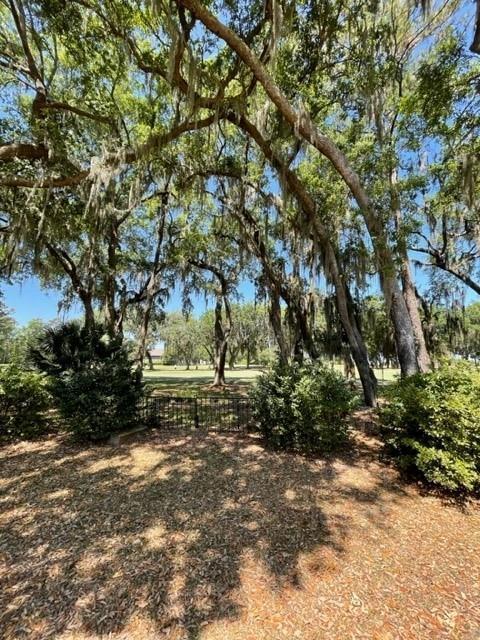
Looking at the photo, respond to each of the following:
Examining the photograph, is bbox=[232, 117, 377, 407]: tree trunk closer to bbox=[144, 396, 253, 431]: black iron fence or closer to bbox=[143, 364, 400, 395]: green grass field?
bbox=[143, 364, 400, 395]: green grass field

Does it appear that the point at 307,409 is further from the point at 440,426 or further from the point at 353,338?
the point at 353,338

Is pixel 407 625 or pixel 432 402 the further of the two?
pixel 432 402

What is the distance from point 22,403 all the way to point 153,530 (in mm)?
4452

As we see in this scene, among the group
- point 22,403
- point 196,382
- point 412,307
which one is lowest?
point 196,382

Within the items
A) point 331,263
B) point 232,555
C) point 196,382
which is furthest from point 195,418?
point 196,382

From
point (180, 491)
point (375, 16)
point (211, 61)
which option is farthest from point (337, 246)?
point (180, 491)

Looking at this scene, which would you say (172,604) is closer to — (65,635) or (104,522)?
(65,635)

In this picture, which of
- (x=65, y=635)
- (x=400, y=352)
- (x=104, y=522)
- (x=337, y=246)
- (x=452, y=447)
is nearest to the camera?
(x=65, y=635)

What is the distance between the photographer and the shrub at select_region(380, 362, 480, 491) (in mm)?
3609

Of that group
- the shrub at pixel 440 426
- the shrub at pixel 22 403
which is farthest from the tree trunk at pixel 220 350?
the shrub at pixel 440 426

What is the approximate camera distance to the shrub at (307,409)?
16.3 feet

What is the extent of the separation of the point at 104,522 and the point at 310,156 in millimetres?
9630

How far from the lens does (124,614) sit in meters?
2.07

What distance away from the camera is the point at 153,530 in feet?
9.92
